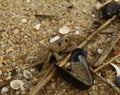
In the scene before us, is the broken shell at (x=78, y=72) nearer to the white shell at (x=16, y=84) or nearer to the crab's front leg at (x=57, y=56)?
the crab's front leg at (x=57, y=56)

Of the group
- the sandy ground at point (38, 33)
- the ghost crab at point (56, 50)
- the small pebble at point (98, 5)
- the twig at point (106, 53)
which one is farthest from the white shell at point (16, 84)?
the small pebble at point (98, 5)

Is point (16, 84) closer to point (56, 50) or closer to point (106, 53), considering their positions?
point (56, 50)

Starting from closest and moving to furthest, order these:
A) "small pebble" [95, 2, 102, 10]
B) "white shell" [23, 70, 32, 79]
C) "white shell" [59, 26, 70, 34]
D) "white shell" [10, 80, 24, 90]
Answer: "white shell" [10, 80, 24, 90]
"white shell" [23, 70, 32, 79]
"white shell" [59, 26, 70, 34]
"small pebble" [95, 2, 102, 10]

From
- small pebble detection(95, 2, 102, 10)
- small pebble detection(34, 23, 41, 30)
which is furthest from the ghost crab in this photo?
small pebble detection(95, 2, 102, 10)

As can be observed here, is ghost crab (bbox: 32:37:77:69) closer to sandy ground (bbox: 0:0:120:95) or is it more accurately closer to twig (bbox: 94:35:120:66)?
sandy ground (bbox: 0:0:120:95)

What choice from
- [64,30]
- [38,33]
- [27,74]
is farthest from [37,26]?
[27,74]

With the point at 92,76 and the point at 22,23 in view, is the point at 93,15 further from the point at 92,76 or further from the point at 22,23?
the point at 92,76

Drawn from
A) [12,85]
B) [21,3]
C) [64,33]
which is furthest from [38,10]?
[12,85]
